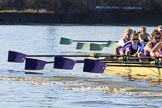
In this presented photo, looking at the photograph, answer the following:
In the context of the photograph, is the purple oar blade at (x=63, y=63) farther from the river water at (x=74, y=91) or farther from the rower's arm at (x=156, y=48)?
the rower's arm at (x=156, y=48)

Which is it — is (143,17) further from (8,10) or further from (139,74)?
(139,74)

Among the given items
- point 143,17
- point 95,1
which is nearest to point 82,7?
point 95,1

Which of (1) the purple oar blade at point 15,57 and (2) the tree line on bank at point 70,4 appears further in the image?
(2) the tree line on bank at point 70,4

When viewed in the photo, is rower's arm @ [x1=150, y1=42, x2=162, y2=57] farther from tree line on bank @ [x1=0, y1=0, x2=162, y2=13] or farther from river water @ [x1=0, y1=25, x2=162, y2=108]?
tree line on bank @ [x1=0, y1=0, x2=162, y2=13]

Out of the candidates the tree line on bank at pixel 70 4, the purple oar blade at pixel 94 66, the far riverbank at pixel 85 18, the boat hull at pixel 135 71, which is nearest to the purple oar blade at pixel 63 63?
the purple oar blade at pixel 94 66

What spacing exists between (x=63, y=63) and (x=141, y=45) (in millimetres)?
2736

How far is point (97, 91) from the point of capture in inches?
750

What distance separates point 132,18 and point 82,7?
8.26 m

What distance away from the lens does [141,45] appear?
73.0 ft

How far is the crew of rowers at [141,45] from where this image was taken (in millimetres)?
20656

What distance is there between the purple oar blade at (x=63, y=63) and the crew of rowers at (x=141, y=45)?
2.13m

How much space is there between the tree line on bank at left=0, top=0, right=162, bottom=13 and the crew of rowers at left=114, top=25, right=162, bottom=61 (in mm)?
71550

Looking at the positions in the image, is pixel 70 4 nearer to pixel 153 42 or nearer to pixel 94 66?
pixel 153 42

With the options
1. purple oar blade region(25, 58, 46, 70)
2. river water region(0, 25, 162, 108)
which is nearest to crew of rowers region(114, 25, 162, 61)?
river water region(0, 25, 162, 108)
